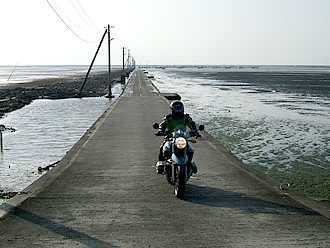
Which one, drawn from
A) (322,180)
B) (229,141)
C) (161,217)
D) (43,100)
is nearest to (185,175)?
(161,217)

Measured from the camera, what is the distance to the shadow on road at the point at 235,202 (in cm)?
754

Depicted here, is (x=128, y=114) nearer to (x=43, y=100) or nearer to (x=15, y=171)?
(x=15, y=171)

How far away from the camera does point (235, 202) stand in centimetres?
804

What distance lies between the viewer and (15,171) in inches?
515

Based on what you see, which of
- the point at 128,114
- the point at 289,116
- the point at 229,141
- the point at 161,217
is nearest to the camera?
the point at 161,217

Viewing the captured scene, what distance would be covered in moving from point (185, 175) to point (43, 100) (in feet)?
121

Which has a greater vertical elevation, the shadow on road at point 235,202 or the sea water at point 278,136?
the shadow on road at point 235,202

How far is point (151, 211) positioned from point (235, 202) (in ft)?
4.95

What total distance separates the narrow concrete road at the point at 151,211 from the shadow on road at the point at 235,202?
16mm

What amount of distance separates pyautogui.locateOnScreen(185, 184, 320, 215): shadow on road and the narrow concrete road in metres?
0.02

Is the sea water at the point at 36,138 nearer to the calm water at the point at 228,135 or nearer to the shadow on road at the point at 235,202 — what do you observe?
the calm water at the point at 228,135

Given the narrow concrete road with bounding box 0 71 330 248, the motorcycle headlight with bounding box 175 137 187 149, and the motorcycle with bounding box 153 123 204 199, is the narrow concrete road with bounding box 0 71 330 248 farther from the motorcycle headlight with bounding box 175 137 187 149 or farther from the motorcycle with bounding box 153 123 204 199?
the motorcycle headlight with bounding box 175 137 187 149

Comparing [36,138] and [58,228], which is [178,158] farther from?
[36,138]

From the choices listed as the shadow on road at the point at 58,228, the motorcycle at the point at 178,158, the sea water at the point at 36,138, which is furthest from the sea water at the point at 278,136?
the shadow on road at the point at 58,228
